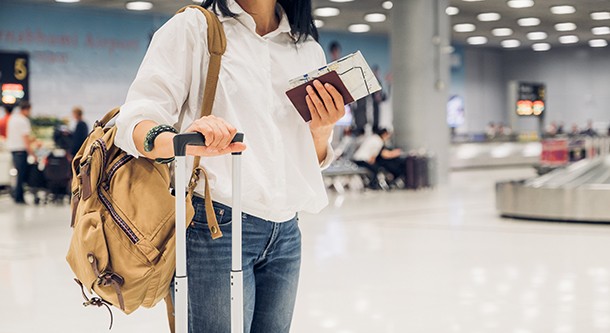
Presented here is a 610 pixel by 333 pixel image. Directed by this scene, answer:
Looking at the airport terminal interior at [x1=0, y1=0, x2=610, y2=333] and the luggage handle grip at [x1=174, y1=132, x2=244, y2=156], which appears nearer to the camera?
the luggage handle grip at [x1=174, y1=132, x2=244, y2=156]

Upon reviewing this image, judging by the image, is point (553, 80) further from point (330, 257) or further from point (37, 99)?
point (330, 257)

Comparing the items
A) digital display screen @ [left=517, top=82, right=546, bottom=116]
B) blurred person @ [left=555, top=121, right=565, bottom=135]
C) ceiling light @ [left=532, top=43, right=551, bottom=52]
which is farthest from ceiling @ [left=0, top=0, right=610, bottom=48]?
blurred person @ [left=555, top=121, right=565, bottom=135]

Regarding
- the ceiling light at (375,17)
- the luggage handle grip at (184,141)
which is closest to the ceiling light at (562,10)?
the ceiling light at (375,17)

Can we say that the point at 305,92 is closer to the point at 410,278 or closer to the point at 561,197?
the point at 410,278

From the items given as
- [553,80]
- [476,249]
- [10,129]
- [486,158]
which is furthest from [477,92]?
[476,249]

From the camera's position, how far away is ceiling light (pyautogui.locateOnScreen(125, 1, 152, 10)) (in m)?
21.0

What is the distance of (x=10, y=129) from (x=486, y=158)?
1741cm

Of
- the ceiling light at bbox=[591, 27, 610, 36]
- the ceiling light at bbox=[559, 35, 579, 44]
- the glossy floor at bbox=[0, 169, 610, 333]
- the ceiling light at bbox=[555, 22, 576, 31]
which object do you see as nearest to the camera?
the glossy floor at bbox=[0, 169, 610, 333]

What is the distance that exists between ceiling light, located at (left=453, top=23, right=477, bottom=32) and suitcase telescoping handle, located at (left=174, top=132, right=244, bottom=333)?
25871 mm

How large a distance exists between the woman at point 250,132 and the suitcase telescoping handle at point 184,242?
0.38 ft

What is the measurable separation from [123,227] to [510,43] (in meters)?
33.4

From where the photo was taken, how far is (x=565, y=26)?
92.8 ft

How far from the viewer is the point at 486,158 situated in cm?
2811

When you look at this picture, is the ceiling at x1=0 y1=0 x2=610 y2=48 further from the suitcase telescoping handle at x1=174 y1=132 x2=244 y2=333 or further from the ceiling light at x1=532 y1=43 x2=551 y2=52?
the suitcase telescoping handle at x1=174 y1=132 x2=244 y2=333
